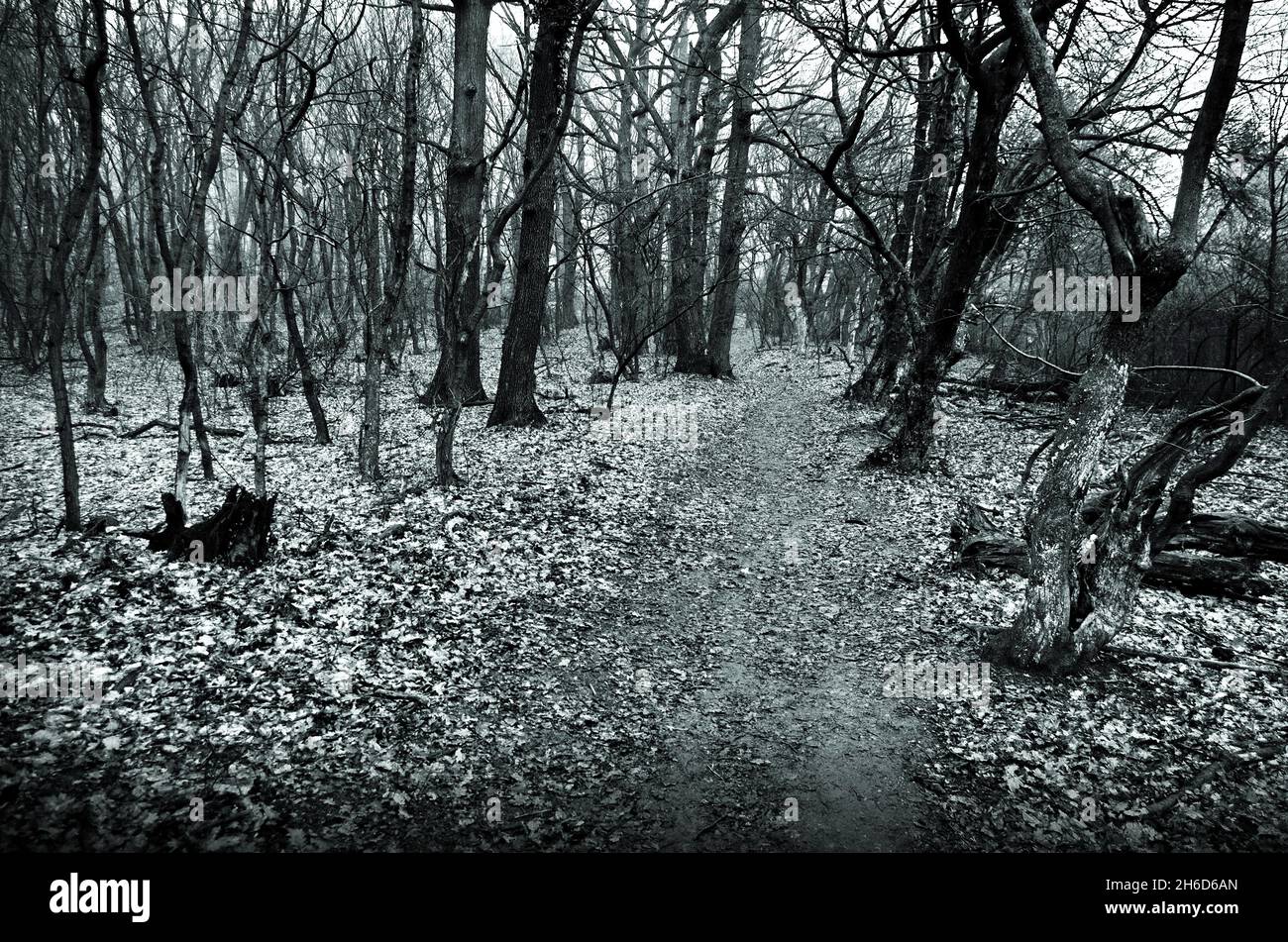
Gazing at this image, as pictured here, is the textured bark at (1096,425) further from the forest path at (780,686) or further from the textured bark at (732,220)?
the textured bark at (732,220)

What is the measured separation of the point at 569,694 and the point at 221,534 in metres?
3.27

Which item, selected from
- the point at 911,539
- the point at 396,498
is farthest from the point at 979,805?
the point at 396,498

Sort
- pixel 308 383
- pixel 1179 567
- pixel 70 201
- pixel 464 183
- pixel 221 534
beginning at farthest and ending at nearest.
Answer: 1. pixel 308 383
2. pixel 464 183
3. pixel 1179 567
4. pixel 221 534
5. pixel 70 201

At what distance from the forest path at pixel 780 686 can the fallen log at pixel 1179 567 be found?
68 cm

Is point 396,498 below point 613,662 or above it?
above

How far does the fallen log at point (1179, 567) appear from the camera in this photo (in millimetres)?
5824

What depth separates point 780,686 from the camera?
15.4ft

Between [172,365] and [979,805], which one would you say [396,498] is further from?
[172,365]

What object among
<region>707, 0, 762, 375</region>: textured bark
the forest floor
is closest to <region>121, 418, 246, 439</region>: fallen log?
the forest floor

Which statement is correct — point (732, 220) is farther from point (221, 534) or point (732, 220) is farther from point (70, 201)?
point (221, 534)

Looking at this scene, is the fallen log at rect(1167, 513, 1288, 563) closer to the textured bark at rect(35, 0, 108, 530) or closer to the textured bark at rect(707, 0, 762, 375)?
the textured bark at rect(35, 0, 108, 530)

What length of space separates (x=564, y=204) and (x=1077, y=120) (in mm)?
22598

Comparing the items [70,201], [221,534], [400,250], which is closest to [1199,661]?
[221,534]

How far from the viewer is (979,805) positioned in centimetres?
356
